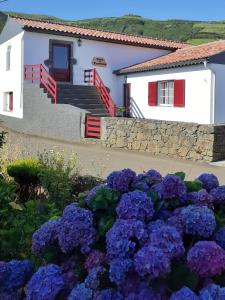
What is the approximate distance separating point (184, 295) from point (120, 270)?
12.8 inches

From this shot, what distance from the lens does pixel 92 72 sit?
869 inches

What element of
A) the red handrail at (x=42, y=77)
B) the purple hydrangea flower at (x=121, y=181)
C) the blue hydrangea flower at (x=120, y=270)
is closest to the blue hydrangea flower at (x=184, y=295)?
the blue hydrangea flower at (x=120, y=270)

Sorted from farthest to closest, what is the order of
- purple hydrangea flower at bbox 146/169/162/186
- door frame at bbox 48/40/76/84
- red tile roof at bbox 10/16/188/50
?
door frame at bbox 48/40/76/84
red tile roof at bbox 10/16/188/50
purple hydrangea flower at bbox 146/169/162/186

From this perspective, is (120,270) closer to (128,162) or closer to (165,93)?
(128,162)

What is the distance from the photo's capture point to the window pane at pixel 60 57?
70.9 ft

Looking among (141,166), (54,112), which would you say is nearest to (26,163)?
(141,166)

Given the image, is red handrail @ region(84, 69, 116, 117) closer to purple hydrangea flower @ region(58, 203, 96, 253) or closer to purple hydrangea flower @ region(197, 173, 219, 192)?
purple hydrangea flower @ region(197, 173, 219, 192)

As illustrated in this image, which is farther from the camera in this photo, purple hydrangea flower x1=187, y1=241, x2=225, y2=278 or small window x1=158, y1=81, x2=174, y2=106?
small window x1=158, y1=81, x2=174, y2=106

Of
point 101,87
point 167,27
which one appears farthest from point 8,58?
point 167,27

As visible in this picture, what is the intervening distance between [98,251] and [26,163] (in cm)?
448

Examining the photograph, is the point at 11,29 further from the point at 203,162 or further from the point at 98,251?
the point at 98,251

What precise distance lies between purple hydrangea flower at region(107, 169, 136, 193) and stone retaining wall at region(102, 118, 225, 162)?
9.09 m

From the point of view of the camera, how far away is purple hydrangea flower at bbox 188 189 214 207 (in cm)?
259

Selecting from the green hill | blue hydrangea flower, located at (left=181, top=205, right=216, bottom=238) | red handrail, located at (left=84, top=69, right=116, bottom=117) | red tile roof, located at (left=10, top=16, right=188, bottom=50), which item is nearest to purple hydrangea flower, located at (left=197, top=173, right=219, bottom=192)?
blue hydrangea flower, located at (left=181, top=205, right=216, bottom=238)
